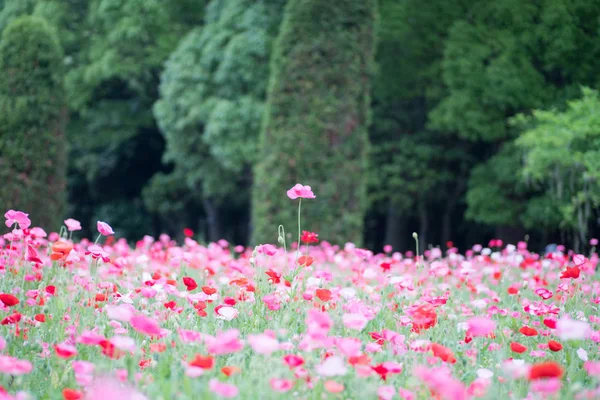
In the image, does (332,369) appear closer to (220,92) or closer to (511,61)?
(511,61)

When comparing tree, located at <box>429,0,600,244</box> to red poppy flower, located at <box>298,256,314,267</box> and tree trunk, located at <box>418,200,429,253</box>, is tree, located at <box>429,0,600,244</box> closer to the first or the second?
tree trunk, located at <box>418,200,429,253</box>

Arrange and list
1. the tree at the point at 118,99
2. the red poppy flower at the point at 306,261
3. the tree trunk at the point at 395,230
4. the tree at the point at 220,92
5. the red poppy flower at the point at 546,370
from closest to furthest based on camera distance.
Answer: the red poppy flower at the point at 546,370
the red poppy flower at the point at 306,261
the tree at the point at 220,92
the tree at the point at 118,99
the tree trunk at the point at 395,230

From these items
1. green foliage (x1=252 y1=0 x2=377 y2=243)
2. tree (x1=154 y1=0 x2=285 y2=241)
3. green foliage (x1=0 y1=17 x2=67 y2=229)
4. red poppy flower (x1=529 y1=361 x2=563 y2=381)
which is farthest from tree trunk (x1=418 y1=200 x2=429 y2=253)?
red poppy flower (x1=529 y1=361 x2=563 y2=381)

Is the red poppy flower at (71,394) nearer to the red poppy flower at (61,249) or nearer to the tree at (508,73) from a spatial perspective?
the red poppy flower at (61,249)

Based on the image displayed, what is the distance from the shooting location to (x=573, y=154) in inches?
337

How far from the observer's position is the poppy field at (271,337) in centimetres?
191

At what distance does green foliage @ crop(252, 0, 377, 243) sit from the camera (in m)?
10.3

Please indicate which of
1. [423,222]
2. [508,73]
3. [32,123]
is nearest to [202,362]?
[32,123]

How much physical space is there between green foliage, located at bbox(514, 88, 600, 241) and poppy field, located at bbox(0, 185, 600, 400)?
3.95m

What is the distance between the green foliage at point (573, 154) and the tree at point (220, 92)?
18.9ft

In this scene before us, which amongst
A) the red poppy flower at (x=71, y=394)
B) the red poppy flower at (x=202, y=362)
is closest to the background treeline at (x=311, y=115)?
the red poppy flower at (x=202, y=362)

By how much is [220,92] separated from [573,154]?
7.41 metres

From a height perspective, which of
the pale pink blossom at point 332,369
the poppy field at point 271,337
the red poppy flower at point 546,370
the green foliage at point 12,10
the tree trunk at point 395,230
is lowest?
the tree trunk at point 395,230

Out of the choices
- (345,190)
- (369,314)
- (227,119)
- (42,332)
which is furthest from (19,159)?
(369,314)
